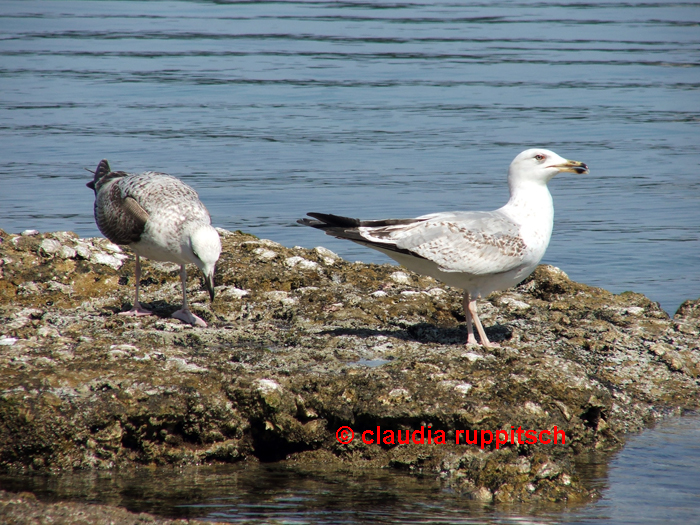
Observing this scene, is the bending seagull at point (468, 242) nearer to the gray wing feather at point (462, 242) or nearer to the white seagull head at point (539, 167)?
the gray wing feather at point (462, 242)

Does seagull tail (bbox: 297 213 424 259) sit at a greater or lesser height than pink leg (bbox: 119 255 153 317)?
greater

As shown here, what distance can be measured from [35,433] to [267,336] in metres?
1.79

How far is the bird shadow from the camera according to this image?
6.14 m

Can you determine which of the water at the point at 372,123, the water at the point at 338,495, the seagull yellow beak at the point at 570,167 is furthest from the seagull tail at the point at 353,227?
the water at the point at 372,123

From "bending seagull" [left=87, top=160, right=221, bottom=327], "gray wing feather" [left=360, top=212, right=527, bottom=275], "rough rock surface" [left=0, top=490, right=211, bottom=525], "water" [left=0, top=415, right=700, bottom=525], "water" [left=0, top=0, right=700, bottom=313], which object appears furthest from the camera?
"water" [left=0, top=0, right=700, bottom=313]

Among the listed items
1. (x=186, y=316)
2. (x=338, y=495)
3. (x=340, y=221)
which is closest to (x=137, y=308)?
(x=186, y=316)

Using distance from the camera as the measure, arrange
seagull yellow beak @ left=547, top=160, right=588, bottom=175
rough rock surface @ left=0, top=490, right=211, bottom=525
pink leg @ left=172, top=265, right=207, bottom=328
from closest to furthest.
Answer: rough rock surface @ left=0, top=490, right=211, bottom=525
pink leg @ left=172, top=265, right=207, bottom=328
seagull yellow beak @ left=547, top=160, right=588, bottom=175

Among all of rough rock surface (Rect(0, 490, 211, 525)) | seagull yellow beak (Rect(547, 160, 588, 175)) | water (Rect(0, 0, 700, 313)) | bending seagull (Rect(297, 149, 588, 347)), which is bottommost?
rough rock surface (Rect(0, 490, 211, 525))

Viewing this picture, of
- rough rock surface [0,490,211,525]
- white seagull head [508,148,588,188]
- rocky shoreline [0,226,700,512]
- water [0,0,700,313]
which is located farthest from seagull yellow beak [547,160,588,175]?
rough rock surface [0,490,211,525]

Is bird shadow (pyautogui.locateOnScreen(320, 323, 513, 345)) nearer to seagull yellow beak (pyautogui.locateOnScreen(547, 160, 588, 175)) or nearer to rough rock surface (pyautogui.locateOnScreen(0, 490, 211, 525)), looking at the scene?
seagull yellow beak (pyautogui.locateOnScreen(547, 160, 588, 175))

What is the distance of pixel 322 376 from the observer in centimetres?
514

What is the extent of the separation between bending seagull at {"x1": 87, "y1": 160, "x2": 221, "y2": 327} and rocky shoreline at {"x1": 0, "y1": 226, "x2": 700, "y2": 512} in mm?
391

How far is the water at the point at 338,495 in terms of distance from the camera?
435cm

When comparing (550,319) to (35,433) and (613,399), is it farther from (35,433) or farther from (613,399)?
(35,433)
